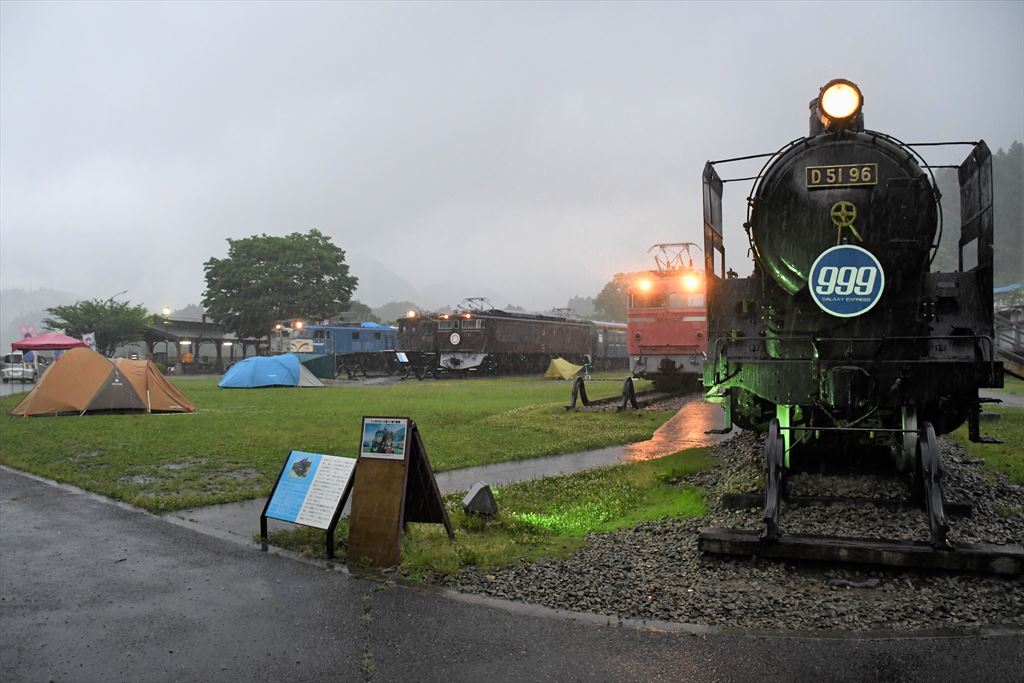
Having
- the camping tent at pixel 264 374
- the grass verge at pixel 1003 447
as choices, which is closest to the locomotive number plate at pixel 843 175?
the grass verge at pixel 1003 447

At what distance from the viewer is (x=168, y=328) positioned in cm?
5097

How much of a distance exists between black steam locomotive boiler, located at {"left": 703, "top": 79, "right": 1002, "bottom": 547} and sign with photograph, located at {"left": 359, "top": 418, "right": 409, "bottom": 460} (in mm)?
2734

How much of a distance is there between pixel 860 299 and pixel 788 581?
2321mm

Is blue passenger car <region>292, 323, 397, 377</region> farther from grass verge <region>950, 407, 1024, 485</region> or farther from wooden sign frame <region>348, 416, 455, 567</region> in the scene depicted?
wooden sign frame <region>348, 416, 455, 567</region>

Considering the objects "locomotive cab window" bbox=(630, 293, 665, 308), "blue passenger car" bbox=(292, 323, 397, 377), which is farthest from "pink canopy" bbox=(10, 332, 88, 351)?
"locomotive cab window" bbox=(630, 293, 665, 308)

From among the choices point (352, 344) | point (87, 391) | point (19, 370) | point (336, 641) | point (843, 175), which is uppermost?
point (843, 175)

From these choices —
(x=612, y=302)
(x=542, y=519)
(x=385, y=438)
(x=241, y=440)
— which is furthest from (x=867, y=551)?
(x=612, y=302)

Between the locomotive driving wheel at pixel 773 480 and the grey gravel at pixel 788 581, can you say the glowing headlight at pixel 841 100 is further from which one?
the grey gravel at pixel 788 581

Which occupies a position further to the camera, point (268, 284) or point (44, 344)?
point (268, 284)

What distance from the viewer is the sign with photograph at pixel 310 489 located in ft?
18.9

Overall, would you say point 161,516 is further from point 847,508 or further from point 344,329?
point 344,329

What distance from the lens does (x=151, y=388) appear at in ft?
56.1

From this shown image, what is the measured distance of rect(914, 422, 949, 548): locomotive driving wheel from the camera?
452cm

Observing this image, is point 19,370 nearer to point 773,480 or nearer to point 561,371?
point 561,371
